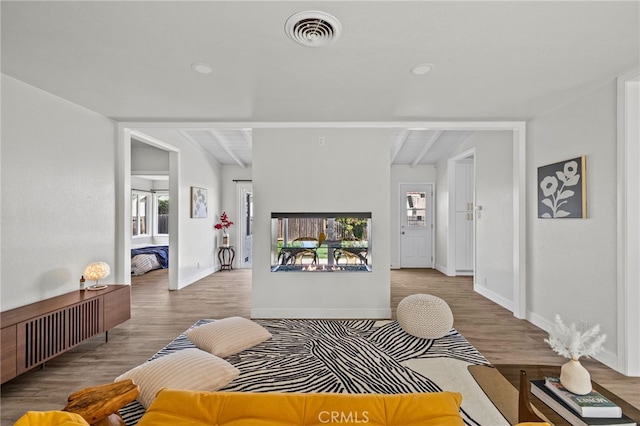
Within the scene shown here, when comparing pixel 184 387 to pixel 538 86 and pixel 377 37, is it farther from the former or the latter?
pixel 538 86

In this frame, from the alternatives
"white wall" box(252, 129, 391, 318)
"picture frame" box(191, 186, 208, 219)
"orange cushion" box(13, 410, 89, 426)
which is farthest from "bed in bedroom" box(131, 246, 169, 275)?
"orange cushion" box(13, 410, 89, 426)

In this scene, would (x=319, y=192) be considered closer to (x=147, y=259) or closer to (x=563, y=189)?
(x=563, y=189)

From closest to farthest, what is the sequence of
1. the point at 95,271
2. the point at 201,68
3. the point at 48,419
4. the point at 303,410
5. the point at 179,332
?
the point at 48,419 → the point at 303,410 → the point at 201,68 → the point at 95,271 → the point at 179,332

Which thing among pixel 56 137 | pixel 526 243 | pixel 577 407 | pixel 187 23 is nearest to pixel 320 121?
pixel 187 23

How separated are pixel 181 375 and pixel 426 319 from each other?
6.58 ft

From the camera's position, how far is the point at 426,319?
9.00ft

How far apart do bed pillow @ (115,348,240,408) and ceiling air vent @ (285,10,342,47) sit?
212cm

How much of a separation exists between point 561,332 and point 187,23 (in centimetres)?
271

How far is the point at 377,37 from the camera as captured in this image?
6.64 ft

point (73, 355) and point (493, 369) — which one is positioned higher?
point (493, 369)

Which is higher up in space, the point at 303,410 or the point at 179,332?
the point at 303,410

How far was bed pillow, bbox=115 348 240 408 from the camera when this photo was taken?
1.67 m

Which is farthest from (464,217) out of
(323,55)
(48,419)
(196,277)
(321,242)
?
(48,419)

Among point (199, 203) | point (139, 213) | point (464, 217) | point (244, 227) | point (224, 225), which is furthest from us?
point (139, 213)
